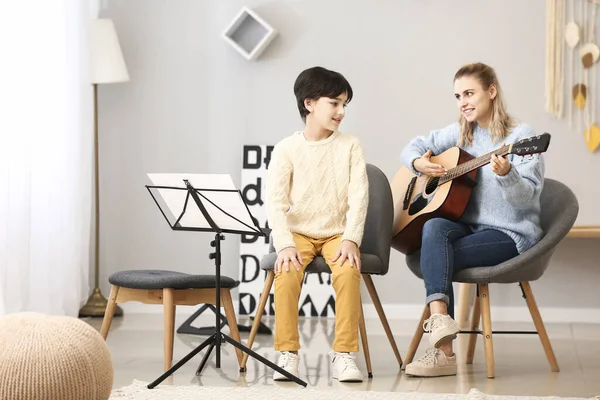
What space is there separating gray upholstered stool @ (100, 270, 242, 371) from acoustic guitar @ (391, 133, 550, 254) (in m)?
0.63

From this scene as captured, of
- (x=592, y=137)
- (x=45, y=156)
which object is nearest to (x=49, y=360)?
(x=45, y=156)

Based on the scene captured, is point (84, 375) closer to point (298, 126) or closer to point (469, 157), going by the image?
point (469, 157)

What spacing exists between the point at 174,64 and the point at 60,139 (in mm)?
812

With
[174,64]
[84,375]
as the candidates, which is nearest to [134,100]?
[174,64]

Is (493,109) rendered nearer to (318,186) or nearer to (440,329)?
(318,186)

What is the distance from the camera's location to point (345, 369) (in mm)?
2734

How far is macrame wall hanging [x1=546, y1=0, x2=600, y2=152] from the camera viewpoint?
13.9 ft

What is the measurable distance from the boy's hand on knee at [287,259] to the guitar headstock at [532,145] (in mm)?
731

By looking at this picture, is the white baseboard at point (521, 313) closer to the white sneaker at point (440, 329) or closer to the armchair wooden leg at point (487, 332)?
the armchair wooden leg at point (487, 332)

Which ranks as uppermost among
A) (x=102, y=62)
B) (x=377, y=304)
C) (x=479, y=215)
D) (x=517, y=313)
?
(x=102, y=62)

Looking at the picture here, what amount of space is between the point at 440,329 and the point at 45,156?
1.93 metres

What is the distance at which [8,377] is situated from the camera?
1.76 meters

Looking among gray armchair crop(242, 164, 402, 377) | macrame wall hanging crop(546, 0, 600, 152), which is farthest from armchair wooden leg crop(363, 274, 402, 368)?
macrame wall hanging crop(546, 0, 600, 152)

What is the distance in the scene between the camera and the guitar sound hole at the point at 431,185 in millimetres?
3086
